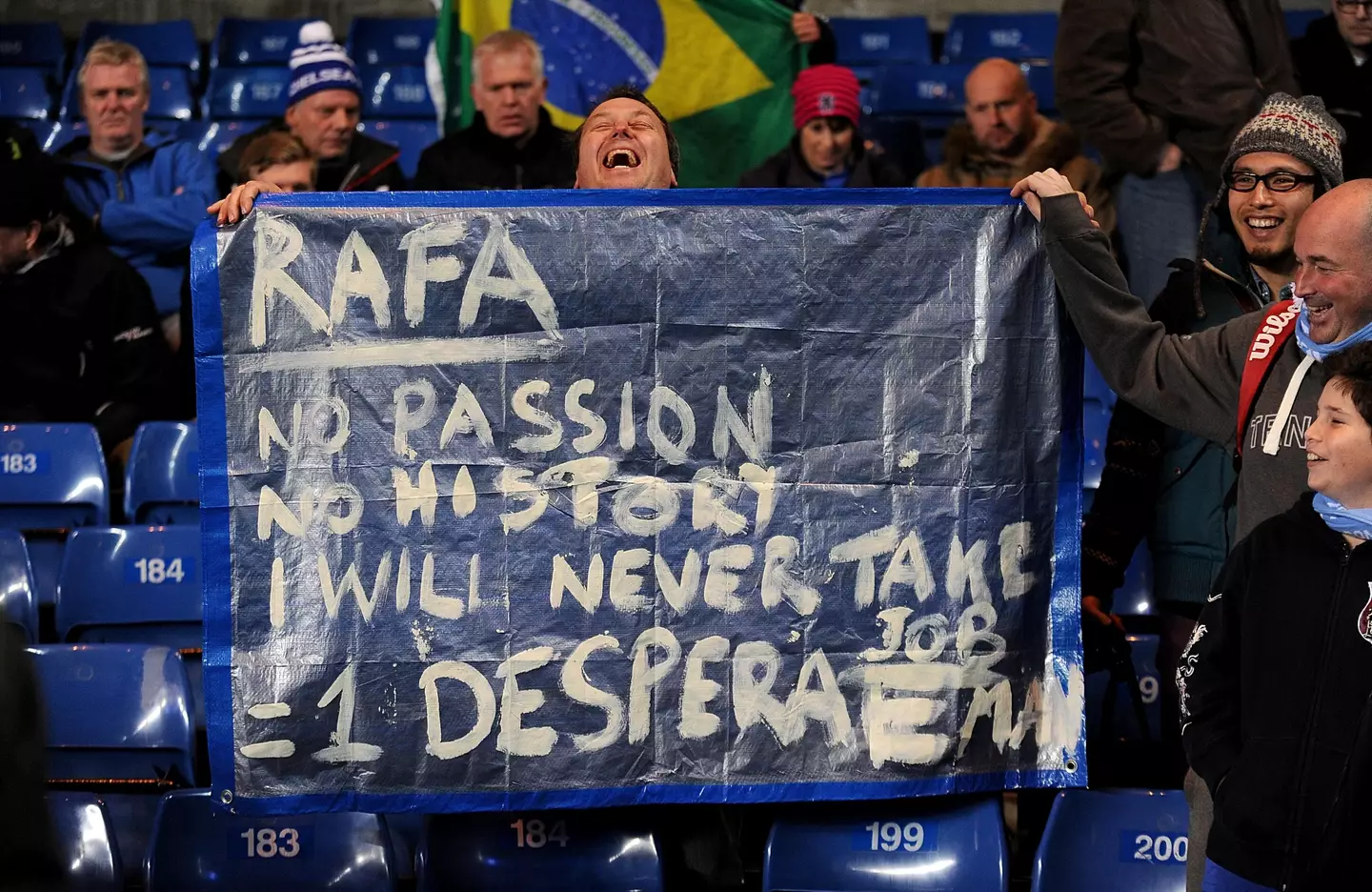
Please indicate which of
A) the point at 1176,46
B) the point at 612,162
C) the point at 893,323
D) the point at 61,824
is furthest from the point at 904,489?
the point at 1176,46

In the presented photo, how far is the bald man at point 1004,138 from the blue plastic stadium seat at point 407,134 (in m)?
2.75

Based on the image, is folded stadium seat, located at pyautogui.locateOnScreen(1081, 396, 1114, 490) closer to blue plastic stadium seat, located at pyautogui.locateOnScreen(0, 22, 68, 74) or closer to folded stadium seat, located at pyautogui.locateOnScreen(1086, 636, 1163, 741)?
folded stadium seat, located at pyautogui.locateOnScreen(1086, 636, 1163, 741)

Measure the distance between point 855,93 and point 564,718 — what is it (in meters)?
3.61

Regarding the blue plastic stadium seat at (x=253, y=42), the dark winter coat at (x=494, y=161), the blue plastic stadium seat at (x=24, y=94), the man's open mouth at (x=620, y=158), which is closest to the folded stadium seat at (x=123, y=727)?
the man's open mouth at (x=620, y=158)

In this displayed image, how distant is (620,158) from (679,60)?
3.40 meters

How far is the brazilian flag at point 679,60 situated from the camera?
7289mm

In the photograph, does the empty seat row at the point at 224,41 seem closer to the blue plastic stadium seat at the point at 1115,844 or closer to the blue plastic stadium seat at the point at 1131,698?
the blue plastic stadium seat at the point at 1131,698

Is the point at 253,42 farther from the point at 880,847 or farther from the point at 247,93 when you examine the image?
the point at 880,847

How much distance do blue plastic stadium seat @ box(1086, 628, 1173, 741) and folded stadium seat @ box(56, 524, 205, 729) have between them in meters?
2.45

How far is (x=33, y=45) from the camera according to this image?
9109mm

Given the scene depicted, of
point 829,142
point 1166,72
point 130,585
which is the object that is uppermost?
point 1166,72

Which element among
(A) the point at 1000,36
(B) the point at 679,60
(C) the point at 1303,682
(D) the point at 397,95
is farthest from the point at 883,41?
(C) the point at 1303,682

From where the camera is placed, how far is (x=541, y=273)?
3656 millimetres

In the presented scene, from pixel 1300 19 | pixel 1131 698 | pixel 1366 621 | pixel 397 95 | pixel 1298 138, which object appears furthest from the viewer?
pixel 397 95
